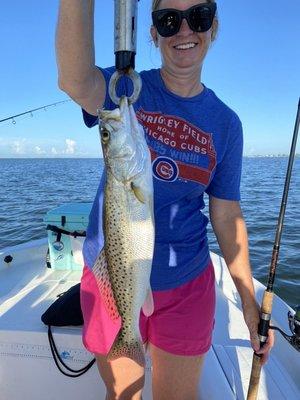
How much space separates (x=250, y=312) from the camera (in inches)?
97.7

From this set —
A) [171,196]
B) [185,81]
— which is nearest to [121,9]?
[185,81]

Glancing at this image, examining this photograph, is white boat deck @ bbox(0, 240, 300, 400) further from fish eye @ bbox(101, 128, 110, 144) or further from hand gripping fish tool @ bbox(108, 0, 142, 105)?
hand gripping fish tool @ bbox(108, 0, 142, 105)

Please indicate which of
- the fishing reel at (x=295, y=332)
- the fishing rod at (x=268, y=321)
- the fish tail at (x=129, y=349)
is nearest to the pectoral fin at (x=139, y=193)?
the fish tail at (x=129, y=349)

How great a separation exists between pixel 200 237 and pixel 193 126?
71 centimetres

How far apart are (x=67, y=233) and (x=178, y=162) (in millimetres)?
2665

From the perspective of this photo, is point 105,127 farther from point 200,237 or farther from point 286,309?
point 286,309

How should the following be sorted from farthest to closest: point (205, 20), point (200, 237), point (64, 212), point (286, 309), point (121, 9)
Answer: point (64, 212) → point (286, 309) → point (200, 237) → point (205, 20) → point (121, 9)

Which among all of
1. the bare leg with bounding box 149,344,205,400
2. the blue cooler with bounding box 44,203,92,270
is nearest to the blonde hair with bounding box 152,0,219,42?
the bare leg with bounding box 149,344,205,400

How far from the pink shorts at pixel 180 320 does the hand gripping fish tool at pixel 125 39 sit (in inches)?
49.0

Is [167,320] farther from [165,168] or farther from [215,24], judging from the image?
[215,24]

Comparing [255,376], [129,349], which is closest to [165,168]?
[129,349]

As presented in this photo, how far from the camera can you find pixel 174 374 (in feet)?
7.68

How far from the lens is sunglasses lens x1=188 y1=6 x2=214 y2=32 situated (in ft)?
6.45

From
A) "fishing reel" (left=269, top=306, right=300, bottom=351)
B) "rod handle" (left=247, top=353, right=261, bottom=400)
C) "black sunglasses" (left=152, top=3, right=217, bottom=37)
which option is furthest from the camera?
"fishing reel" (left=269, top=306, right=300, bottom=351)
